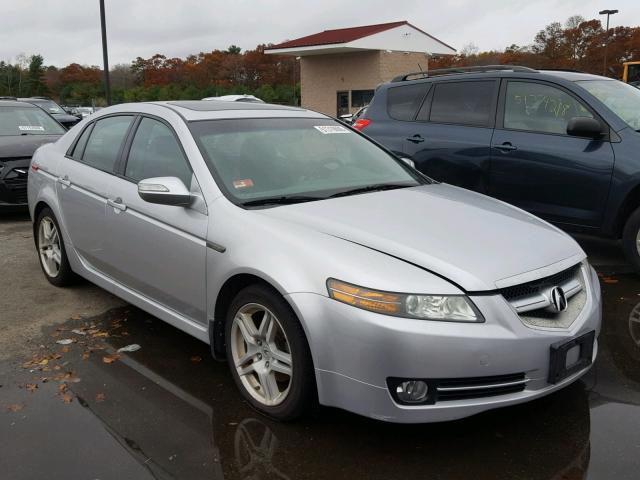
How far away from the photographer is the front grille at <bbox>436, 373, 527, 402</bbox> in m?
2.66

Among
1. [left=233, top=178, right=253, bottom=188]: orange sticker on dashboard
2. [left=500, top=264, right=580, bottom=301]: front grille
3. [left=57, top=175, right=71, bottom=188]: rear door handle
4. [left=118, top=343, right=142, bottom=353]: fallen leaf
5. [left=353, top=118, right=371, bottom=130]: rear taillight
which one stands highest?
[left=353, top=118, right=371, bottom=130]: rear taillight

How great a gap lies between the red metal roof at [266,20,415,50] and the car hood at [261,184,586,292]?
31351 mm

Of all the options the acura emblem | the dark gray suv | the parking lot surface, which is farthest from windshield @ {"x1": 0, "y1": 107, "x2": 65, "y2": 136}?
the acura emblem

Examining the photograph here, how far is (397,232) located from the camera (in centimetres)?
305

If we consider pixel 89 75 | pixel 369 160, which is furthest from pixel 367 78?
pixel 89 75

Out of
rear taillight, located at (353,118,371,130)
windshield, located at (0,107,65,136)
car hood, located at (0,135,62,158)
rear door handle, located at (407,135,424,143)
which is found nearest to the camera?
rear door handle, located at (407,135,424,143)

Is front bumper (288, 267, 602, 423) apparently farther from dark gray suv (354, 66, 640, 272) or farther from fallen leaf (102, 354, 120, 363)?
dark gray suv (354, 66, 640, 272)

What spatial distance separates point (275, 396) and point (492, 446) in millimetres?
1048

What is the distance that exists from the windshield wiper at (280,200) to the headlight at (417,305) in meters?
0.94

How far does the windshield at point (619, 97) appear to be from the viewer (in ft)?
18.4

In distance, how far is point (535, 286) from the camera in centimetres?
287

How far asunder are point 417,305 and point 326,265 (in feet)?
1.45

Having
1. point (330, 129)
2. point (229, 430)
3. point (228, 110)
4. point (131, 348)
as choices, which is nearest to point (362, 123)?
point (330, 129)

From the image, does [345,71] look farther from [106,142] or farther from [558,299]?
[558,299]
